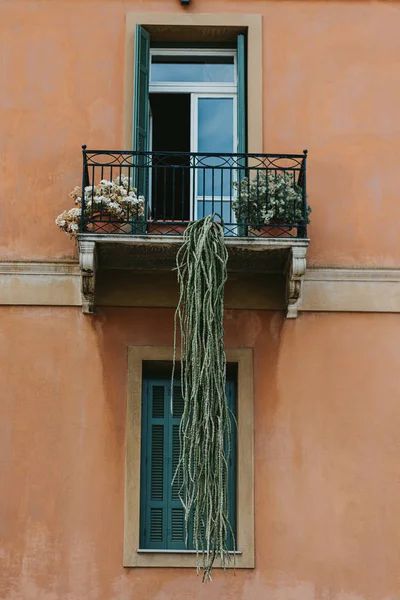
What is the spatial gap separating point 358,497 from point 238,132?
368 centimetres

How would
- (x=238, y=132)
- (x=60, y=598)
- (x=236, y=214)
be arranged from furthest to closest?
(x=238, y=132) < (x=236, y=214) < (x=60, y=598)

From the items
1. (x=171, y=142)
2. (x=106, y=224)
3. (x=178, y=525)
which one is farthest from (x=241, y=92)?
(x=178, y=525)

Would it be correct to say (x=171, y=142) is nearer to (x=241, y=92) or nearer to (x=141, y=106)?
(x=141, y=106)

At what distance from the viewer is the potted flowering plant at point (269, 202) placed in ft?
31.3

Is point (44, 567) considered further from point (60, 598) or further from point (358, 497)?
point (358, 497)

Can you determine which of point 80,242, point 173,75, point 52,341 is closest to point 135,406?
point 52,341

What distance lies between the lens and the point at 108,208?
948cm

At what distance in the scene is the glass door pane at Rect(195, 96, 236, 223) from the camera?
10305 millimetres

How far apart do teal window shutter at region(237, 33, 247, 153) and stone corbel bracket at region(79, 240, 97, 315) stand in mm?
1985

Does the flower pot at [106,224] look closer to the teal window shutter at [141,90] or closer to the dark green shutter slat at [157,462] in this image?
the teal window shutter at [141,90]

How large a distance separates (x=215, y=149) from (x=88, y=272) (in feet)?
7.00

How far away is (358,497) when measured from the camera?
30.7 feet

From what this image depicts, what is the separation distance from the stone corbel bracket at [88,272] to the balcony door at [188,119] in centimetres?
105

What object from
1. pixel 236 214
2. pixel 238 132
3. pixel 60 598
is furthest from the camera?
pixel 238 132
